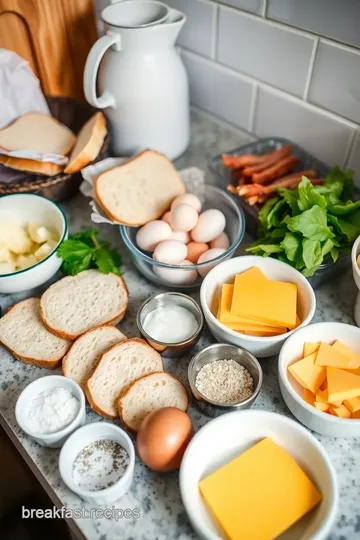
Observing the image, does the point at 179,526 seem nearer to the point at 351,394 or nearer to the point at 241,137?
the point at 351,394

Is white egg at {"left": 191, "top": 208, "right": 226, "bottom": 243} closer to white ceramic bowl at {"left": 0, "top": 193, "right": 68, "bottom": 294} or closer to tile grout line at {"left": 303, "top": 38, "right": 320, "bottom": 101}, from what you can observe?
white ceramic bowl at {"left": 0, "top": 193, "right": 68, "bottom": 294}

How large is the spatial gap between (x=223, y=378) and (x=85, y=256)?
36 centimetres

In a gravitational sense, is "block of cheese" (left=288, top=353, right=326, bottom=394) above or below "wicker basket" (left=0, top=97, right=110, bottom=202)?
below

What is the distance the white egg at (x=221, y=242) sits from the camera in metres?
0.95

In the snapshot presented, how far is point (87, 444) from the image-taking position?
2.30ft

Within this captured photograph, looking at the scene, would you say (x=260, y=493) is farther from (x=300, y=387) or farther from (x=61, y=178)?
(x=61, y=178)

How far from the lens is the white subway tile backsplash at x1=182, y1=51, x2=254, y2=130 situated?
1.19 meters

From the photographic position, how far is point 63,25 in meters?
1.10

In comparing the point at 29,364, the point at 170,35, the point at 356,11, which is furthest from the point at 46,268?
the point at 356,11

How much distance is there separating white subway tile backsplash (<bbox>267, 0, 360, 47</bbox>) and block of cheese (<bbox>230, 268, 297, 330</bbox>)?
487 mm

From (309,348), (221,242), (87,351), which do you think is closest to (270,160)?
(221,242)

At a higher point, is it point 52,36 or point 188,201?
point 52,36

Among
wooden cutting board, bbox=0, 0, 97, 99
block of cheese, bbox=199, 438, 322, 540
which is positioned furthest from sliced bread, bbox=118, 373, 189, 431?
wooden cutting board, bbox=0, 0, 97, 99

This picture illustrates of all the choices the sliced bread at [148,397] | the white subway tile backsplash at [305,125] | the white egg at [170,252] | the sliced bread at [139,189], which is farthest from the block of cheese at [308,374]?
the white subway tile backsplash at [305,125]
